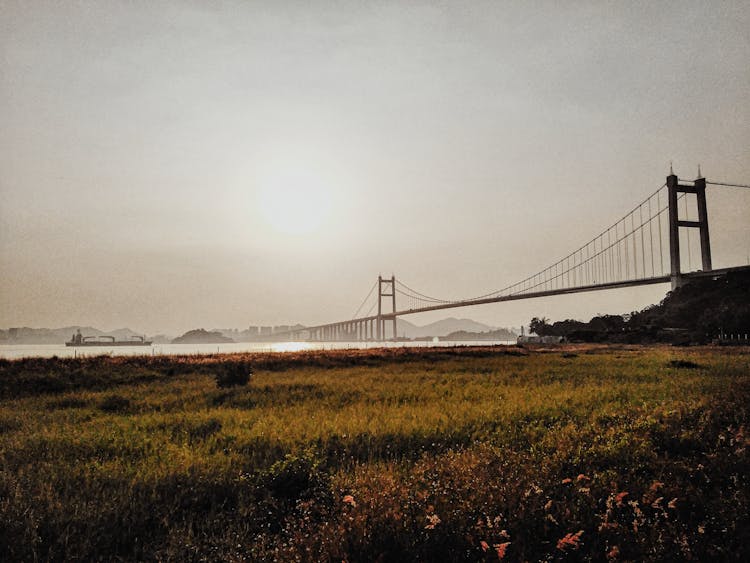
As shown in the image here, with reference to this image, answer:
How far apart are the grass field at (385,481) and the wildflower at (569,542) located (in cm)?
3

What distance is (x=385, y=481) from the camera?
550 cm

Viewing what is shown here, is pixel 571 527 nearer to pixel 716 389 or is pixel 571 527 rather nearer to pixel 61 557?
pixel 61 557

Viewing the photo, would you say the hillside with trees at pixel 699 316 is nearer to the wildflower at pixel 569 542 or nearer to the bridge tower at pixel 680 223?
the bridge tower at pixel 680 223

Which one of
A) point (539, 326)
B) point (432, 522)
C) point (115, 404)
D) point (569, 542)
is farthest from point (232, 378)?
point (539, 326)

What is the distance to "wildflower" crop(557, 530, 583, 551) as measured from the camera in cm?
378

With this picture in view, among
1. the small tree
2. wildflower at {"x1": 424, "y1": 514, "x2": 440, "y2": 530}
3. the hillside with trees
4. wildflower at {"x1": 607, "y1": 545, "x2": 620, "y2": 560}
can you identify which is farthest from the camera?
the small tree

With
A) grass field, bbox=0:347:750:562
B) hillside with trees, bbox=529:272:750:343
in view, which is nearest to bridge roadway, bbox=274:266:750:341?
hillside with trees, bbox=529:272:750:343

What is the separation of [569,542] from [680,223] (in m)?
83.9

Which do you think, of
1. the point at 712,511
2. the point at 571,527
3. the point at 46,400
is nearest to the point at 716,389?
the point at 712,511

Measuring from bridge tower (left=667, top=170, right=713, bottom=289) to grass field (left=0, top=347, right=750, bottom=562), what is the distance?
2635 inches

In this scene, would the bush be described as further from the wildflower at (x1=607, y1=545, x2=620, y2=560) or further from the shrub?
the wildflower at (x1=607, y1=545, x2=620, y2=560)

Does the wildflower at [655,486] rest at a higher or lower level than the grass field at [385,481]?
higher

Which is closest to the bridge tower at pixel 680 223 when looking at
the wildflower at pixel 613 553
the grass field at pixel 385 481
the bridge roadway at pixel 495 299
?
the bridge roadway at pixel 495 299

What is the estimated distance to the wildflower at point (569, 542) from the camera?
12.4 feet
